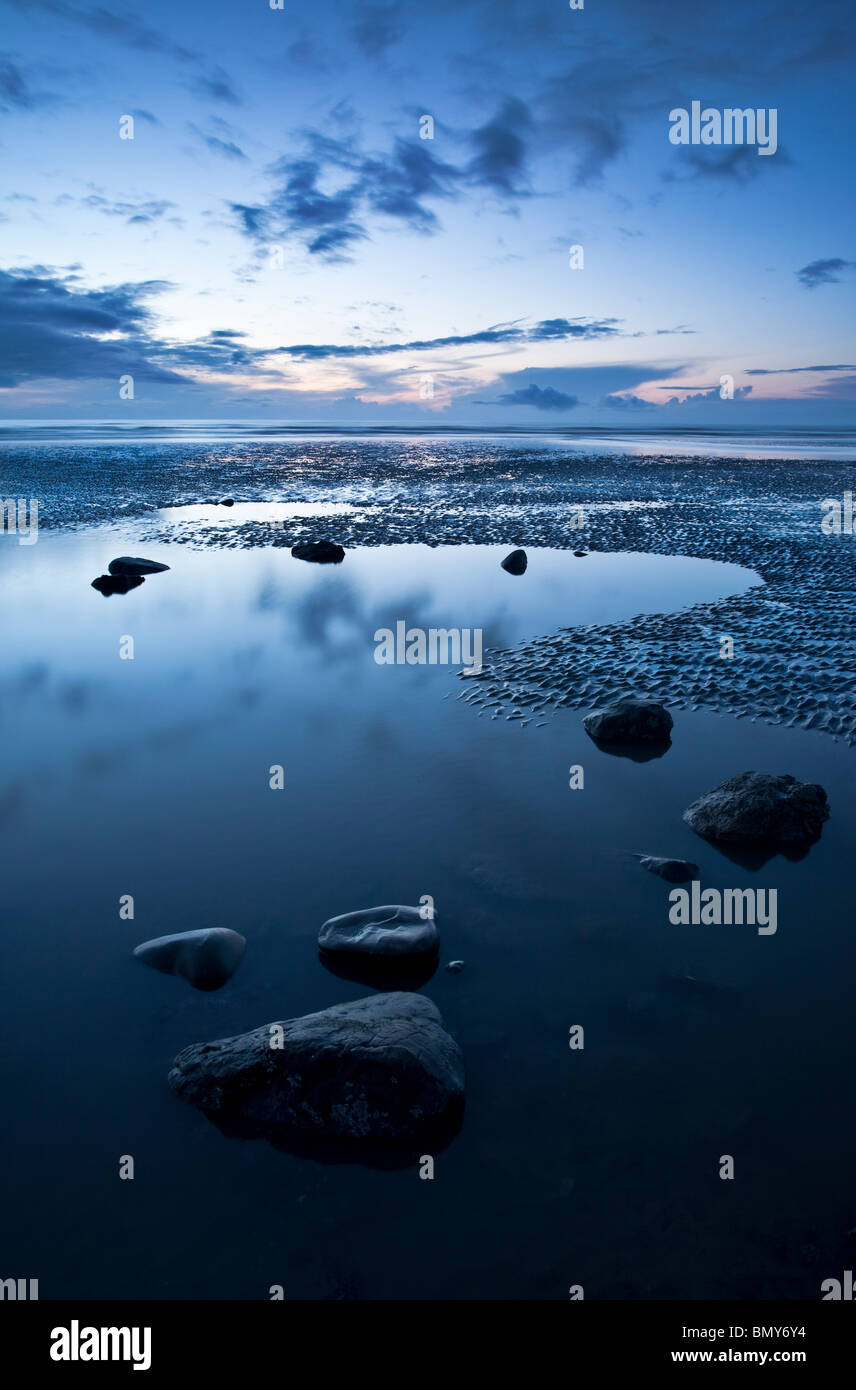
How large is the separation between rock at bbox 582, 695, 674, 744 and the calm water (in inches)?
14.9

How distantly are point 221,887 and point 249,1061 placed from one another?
2759 mm

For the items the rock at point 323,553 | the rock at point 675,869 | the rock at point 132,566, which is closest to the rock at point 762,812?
the rock at point 675,869

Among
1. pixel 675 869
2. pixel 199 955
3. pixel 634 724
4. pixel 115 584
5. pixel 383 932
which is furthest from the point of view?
pixel 115 584

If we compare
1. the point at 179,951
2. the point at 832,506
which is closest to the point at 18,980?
the point at 179,951

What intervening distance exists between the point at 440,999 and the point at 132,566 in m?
20.3

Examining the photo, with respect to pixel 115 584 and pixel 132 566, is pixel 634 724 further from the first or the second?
pixel 132 566

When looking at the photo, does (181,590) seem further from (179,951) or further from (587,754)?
(179,951)

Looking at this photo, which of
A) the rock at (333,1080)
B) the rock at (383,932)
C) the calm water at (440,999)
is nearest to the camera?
the calm water at (440,999)

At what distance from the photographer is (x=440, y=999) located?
6383 millimetres

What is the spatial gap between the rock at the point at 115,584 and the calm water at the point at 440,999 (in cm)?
890

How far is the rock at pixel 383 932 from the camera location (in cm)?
676

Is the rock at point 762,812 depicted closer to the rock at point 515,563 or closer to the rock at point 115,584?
the rock at point 515,563

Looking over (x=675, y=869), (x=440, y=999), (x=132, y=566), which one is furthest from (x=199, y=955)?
(x=132, y=566)

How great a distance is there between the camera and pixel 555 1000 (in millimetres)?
6312
